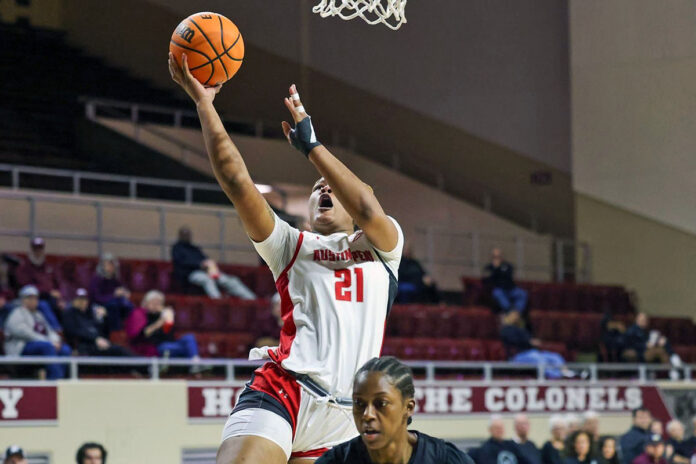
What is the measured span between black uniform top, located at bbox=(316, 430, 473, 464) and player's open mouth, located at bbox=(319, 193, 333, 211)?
1.38 meters

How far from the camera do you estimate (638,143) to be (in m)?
18.2

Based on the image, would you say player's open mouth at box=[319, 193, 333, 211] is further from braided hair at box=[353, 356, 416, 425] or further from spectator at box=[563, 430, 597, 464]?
spectator at box=[563, 430, 597, 464]

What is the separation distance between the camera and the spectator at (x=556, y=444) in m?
11.1

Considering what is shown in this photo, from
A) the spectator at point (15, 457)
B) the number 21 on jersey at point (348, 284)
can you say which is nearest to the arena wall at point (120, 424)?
the spectator at point (15, 457)

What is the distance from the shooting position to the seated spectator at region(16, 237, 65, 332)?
38.2 feet

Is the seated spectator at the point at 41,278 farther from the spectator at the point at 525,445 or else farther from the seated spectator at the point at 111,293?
the spectator at the point at 525,445

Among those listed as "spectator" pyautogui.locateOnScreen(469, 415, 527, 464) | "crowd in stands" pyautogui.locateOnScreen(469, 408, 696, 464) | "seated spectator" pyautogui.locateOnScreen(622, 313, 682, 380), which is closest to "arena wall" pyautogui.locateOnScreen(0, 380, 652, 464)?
"spectator" pyautogui.locateOnScreen(469, 415, 527, 464)

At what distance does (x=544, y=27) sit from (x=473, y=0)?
1.38 m

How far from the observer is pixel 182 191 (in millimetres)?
16703

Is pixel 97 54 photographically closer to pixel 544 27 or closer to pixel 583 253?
pixel 544 27

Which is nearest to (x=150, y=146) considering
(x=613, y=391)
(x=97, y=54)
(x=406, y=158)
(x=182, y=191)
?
(x=182, y=191)

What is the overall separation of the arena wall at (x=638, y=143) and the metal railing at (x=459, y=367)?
2.50m

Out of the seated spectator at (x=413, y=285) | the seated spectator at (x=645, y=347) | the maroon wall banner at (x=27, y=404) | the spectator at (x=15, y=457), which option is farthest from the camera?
the seated spectator at (x=645, y=347)

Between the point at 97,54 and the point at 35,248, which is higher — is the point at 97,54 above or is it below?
above
